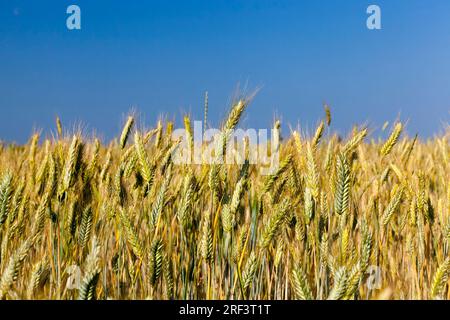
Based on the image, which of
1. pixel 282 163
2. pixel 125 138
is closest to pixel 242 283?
pixel 282 163

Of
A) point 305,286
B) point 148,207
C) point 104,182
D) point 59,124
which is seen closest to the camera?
point 305,286

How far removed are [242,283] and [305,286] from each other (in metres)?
0.35

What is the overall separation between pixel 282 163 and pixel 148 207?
64 centimetres

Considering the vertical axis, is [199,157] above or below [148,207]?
above

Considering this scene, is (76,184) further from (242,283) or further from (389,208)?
(389,208)

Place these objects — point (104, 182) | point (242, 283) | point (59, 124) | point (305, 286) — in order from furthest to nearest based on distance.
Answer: point (59, 124)
point (104, 182)
point (242, 283)
point (305, 286)

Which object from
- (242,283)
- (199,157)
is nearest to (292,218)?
(199,157)

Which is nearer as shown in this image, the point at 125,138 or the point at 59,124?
the point at 125,138

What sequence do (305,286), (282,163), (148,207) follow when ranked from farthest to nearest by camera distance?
(148,207), (282,163), (305,286)

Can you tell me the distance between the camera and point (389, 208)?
2.40m

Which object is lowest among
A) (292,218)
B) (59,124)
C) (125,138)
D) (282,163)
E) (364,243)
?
(364,243)

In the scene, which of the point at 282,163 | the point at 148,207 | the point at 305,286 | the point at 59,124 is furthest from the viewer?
the point at 59,124
